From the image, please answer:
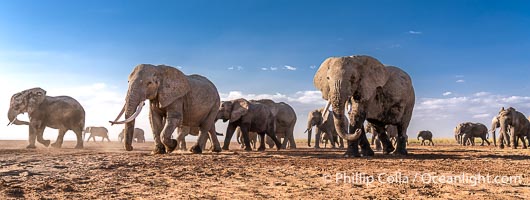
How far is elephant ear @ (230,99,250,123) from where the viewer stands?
19953 millimetres

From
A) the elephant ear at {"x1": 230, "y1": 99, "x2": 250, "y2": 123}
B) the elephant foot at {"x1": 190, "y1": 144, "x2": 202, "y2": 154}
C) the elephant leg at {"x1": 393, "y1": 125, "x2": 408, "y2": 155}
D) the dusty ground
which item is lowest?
the dusty ground

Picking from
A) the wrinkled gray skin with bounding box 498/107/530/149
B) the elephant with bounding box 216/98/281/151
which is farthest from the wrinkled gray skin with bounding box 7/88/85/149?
the wrinkled gray skin with bounding box 498/107/530/149

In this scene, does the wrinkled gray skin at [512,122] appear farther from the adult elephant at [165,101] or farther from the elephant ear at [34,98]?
the elephant ear at [34,98]

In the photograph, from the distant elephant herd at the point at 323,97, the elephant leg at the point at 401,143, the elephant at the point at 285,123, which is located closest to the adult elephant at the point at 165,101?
the distant elephant herd at the point at 323,97

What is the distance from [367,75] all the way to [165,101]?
6.09 meters

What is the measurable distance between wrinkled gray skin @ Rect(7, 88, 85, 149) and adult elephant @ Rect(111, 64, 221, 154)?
314 inches

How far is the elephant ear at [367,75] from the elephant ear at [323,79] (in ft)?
3.17

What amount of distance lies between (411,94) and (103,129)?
158 ft

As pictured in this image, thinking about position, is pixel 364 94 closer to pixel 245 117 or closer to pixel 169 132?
pixel 169 132

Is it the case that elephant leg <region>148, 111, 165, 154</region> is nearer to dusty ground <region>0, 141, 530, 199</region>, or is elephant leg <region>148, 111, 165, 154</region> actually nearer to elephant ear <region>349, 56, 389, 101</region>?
dusty ground <region>0, 141, 530, 199</region>

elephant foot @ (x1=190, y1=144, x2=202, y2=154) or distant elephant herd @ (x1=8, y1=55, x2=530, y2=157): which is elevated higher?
distant elephant herd @ (x1=8, y1=55, x2=530, y2=157)

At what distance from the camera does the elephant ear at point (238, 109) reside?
20.0 meters

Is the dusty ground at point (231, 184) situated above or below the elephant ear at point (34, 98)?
below

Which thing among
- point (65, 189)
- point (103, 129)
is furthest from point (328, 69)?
point (103, 129)
